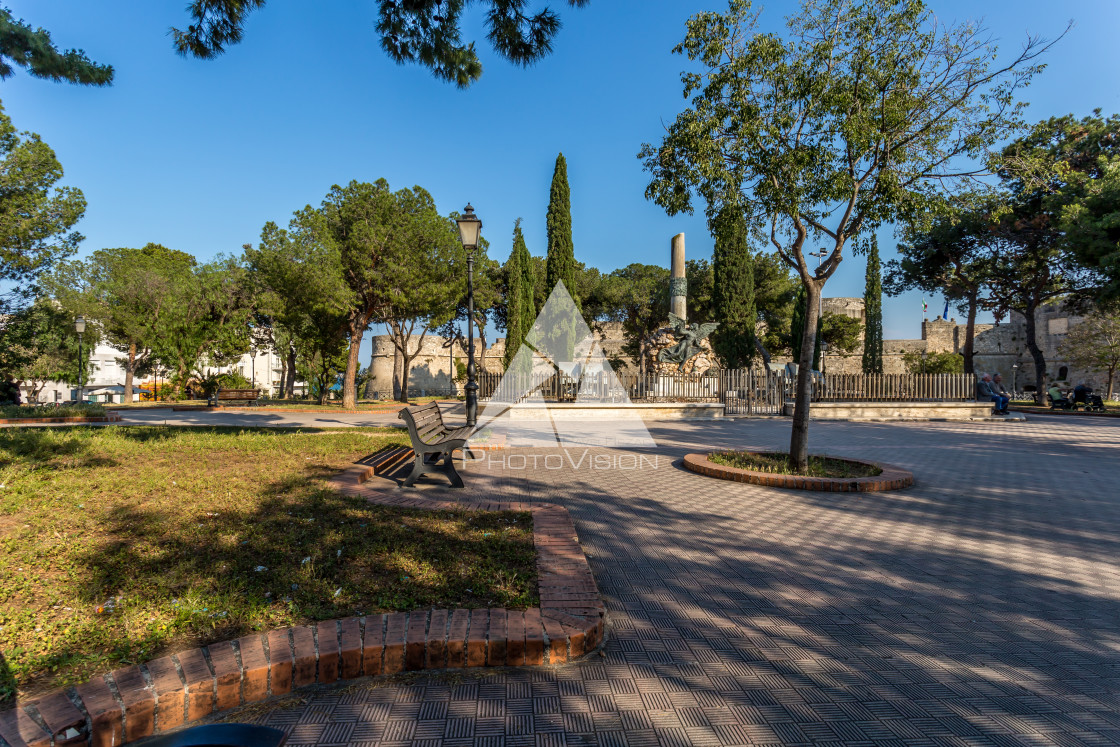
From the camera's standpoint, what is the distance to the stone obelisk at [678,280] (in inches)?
787

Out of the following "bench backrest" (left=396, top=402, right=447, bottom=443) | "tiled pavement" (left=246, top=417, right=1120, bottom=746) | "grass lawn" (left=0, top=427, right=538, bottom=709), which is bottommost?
"tiled pavement" (left=246, top=417, right=1120, bottom=746)

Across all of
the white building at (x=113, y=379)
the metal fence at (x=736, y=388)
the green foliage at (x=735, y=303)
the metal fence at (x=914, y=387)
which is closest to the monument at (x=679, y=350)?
the metal fence at (x=736, y=388)

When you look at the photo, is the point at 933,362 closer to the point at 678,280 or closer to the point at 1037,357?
the point at 1037,357

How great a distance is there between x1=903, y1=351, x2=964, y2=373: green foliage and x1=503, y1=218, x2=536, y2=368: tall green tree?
29.6 metres

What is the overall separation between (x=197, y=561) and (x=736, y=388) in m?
16.2

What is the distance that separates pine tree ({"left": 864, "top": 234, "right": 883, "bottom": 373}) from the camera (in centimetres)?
2894

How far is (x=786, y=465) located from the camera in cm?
703

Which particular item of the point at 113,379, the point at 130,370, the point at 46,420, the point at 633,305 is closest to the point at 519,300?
the point at 633,305

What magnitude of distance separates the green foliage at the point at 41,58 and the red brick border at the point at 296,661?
7.51 m

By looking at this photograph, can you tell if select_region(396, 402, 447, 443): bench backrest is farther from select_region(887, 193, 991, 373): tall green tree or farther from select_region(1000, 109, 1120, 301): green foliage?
select_region(887, 193, 991, 373): tall green tree

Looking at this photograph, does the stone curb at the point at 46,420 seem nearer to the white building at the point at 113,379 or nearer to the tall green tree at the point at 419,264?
the tall green tree at the point at 419,264

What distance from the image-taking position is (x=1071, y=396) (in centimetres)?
2123

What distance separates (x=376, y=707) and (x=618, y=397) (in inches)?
556

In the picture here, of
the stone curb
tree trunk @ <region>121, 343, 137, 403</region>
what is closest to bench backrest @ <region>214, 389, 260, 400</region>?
the stone curb
